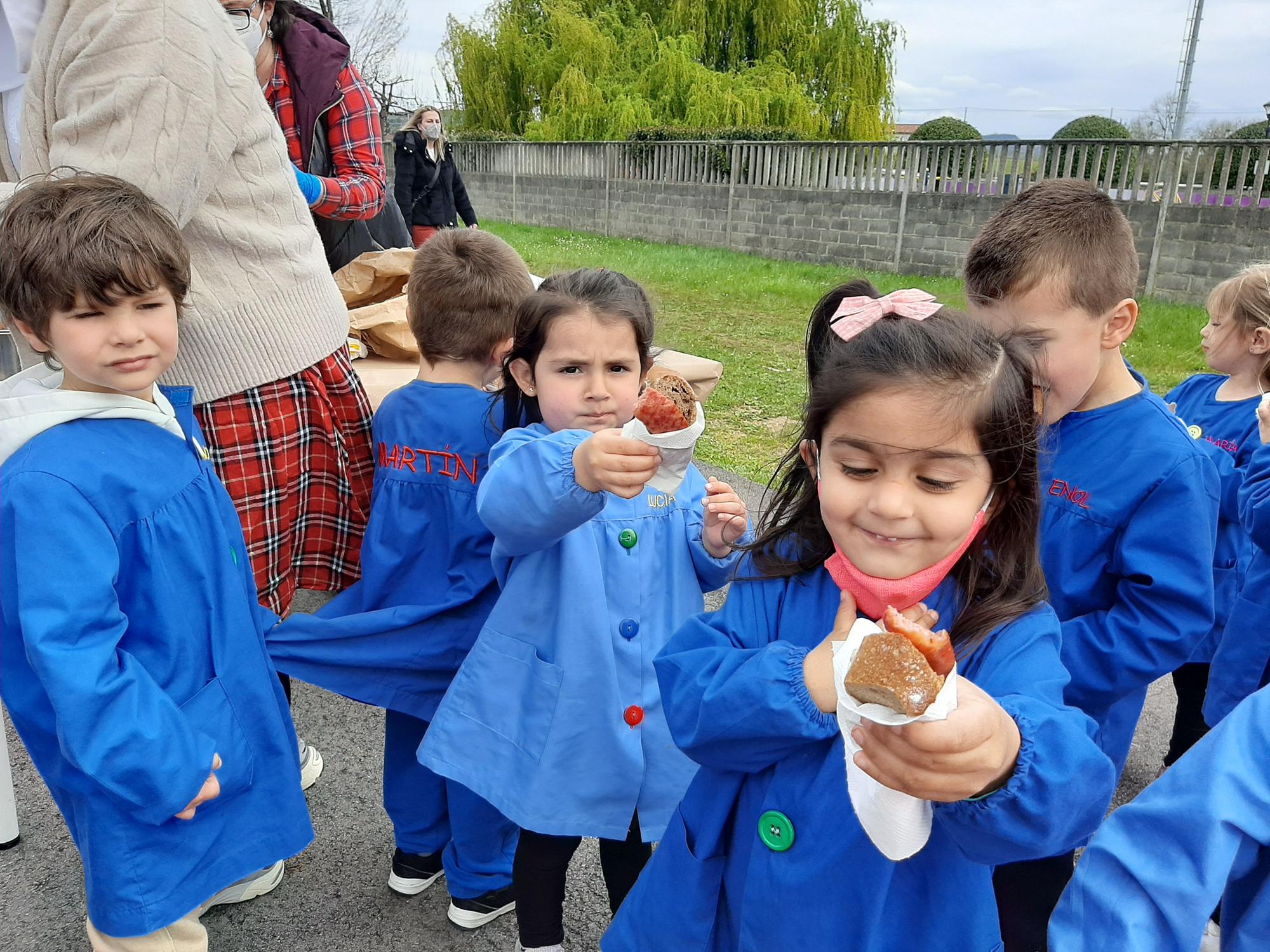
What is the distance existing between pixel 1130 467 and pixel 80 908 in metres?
2.73

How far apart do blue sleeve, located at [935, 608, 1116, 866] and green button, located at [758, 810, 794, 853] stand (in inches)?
10.1

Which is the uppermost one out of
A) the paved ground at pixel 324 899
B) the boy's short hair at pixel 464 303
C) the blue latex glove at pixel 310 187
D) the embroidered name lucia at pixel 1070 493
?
the blue latex glove at pixel 310 187

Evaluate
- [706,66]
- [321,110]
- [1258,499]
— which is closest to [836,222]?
[706,66]

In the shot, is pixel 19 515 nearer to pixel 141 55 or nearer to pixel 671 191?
pixel 141 55

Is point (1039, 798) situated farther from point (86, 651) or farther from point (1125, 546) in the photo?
point (86, 651)

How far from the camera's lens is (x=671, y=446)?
5.25 ft

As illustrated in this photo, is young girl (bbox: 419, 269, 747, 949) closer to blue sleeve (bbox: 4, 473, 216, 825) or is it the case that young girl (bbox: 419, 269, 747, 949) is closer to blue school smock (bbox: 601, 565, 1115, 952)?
blue school smock (bbox: 601, 565, 1115, 952)

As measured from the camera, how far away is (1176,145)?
11.2 m

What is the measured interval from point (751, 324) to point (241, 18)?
332 inches

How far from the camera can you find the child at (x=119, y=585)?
1.67m

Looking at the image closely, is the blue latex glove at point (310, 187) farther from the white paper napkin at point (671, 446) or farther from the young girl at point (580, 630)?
the white paper napkin at point (671, 446)

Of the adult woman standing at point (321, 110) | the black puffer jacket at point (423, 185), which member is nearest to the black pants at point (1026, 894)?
the adult woman standing at point (321, 110)

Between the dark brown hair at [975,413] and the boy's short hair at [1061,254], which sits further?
the boy's short hair at [1061,254]

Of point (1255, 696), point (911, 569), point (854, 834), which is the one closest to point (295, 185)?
point (911, 569)
